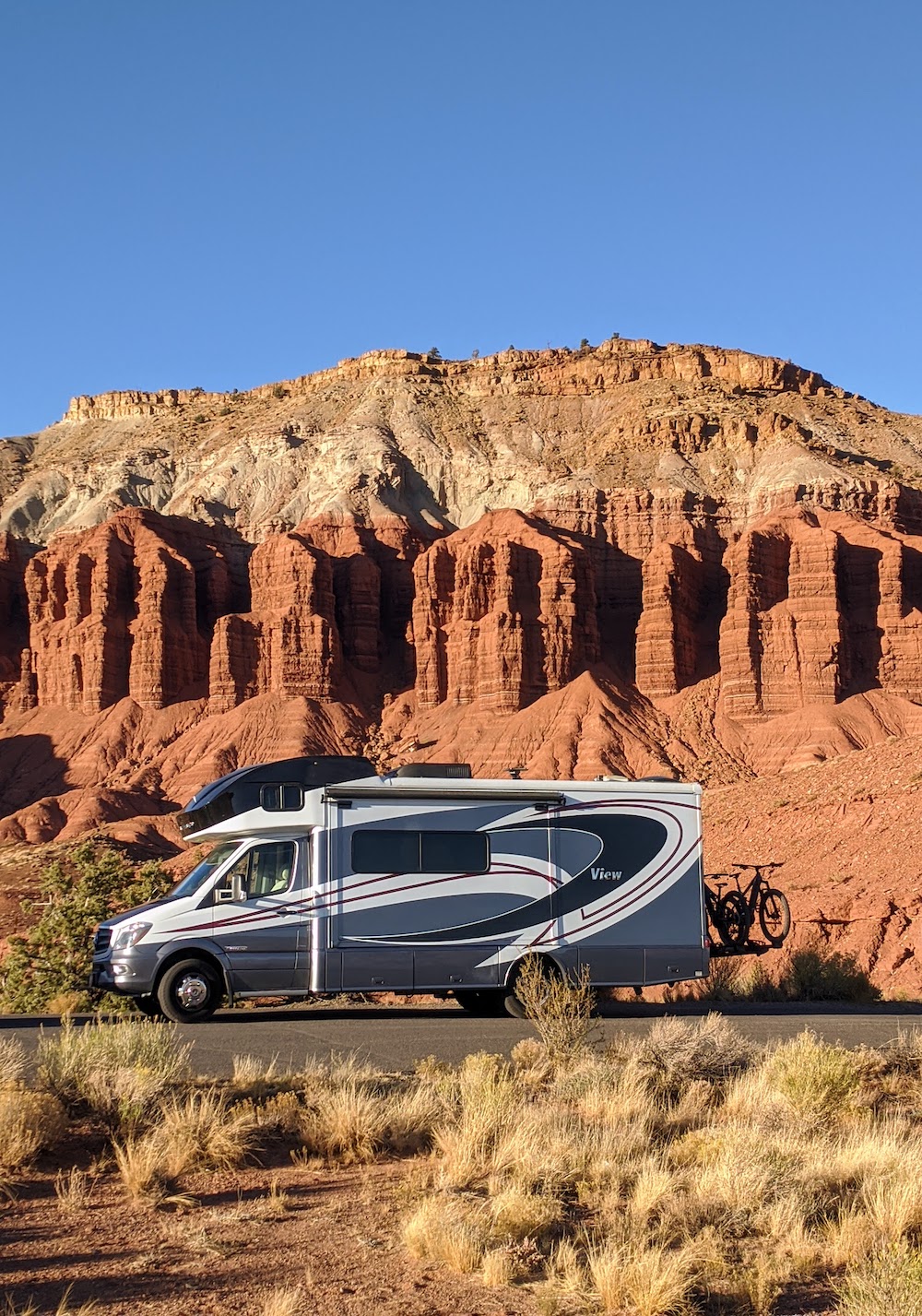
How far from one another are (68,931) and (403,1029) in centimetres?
1628

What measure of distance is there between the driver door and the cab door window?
1cm

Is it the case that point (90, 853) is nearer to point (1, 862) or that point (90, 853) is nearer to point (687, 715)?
point (1, 862)

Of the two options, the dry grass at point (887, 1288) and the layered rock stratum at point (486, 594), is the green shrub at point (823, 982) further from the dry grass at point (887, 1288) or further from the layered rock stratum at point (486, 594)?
the layered rock stratum at point (486, 594)

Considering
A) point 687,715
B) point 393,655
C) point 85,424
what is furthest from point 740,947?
point 85,424

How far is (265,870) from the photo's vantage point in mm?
A: 18109

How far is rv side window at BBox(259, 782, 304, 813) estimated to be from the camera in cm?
1842

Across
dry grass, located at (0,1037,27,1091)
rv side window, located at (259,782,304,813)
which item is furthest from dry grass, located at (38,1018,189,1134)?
rv side window, located at (259,782,304,813)

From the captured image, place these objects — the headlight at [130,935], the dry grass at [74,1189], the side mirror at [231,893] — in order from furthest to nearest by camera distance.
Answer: the side mirror at [231,893], the headlight at [130,935], the dry grass at [74,1189]

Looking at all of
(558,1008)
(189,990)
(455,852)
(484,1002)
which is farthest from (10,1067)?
(484,1002)

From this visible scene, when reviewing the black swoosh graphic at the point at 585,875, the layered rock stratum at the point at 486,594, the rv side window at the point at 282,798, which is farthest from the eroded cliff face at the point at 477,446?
the rv side window at the point at 282,798

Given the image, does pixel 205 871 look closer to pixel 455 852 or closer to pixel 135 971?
pixel 135 971

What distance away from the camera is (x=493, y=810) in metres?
18.8

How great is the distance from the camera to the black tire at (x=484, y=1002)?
19953 mm

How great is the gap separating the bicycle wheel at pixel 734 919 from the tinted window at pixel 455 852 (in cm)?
489
